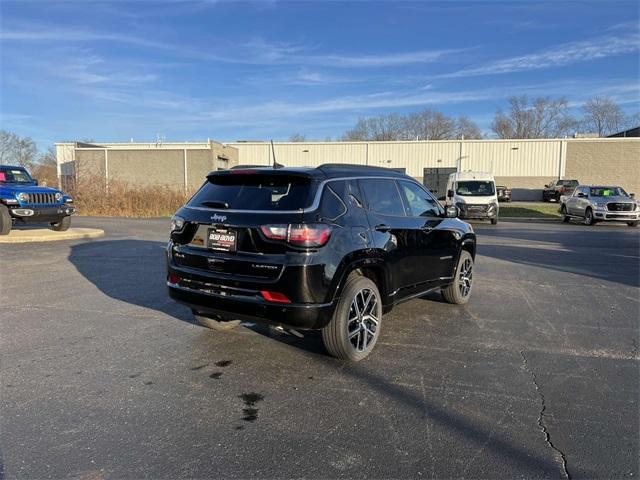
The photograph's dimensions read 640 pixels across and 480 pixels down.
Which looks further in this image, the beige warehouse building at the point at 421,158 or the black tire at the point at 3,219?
the beige warehouse building at the point at 421,158

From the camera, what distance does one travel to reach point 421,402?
377 centimetres

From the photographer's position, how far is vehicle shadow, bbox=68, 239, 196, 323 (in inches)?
266

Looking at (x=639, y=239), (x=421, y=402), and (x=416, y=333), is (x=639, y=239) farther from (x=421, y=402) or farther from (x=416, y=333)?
(x=421, y=402)

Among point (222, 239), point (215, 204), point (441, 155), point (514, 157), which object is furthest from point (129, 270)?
point (514, 157)

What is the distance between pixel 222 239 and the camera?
4395 mm

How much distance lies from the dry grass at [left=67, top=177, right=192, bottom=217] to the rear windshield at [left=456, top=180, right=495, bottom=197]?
→ 1500 cm

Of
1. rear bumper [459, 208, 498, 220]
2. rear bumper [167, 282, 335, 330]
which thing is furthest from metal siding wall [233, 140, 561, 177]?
rear bumper [167, 282, 335, 330]

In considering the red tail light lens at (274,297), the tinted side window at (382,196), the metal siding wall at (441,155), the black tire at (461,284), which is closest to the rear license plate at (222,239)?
the red tail light lens at (274,297)

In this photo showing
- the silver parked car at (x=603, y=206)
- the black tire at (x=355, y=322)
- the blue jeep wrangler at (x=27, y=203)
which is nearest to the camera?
the black tire at (x=355, y=322)

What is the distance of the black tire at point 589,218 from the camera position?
870 inches

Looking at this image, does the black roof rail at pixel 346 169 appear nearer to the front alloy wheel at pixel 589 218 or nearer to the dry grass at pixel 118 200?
the front alloy wheel at pixel 589 218

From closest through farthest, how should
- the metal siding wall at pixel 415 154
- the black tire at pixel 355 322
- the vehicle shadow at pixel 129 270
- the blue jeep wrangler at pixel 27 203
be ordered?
1. the black tire at pixel 355 322
2. the vehicle shadow at pixel 129 270
3. the blue jeep wrangler at pixel 27 203
4. the metal siding wall at pixel 415 154

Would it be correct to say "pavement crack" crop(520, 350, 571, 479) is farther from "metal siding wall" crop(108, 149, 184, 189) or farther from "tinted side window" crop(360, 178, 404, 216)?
"metal siding wall" crop(108, 149, 184, 189)

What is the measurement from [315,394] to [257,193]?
73.2 inches
